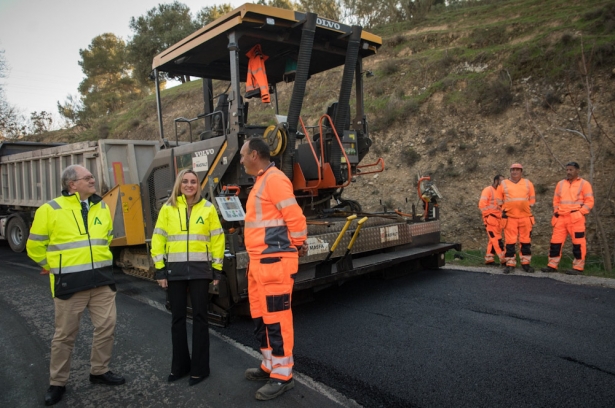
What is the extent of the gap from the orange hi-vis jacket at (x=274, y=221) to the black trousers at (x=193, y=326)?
58 centimetres

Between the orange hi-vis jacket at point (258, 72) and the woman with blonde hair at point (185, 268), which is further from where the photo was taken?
the orange hi-vis jacket at point (258, 72)

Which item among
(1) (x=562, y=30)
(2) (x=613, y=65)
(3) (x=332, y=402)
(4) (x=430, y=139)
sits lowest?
(3) (x=332, y=402)

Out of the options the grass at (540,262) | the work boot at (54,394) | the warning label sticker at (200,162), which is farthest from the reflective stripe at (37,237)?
the grass at (540,262)

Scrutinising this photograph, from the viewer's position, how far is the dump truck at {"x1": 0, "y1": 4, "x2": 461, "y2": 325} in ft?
14.8

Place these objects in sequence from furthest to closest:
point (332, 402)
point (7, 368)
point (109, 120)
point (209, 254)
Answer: point (109, 120)
point (7, 368)
point (209, 254)
point (332, 402)

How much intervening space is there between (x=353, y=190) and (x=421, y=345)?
10290mm

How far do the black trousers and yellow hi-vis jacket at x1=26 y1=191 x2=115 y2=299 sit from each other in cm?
52

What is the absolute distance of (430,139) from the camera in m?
13.4

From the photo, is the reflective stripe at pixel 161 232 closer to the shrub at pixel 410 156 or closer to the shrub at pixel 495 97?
the shrub at pixel 410 156

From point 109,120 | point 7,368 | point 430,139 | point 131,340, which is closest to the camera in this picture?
point 7,368

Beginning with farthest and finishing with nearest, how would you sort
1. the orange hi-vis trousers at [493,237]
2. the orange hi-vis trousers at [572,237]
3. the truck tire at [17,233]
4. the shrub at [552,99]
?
the shrub at [552,99] < the truck tire at [17,233] < the orange hi-vis trousers at [493,237] < the orange hi-vis trousers at [572,237]

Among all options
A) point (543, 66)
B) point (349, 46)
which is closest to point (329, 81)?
point (543, 66)

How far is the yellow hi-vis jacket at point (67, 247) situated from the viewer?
3.00 m

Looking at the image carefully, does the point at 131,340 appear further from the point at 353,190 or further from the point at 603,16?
the point at 603,16
